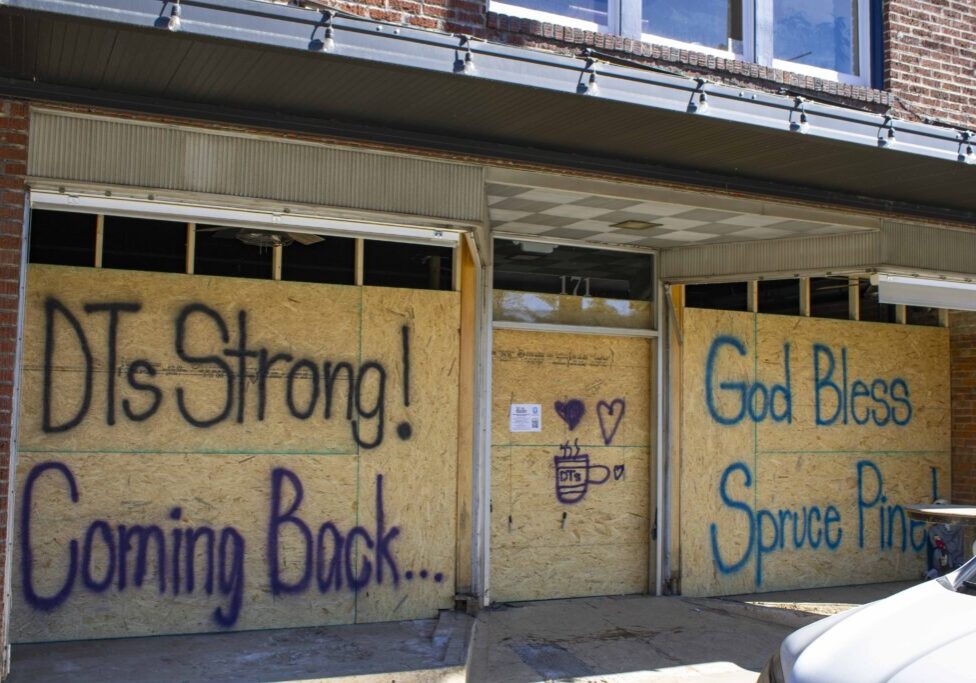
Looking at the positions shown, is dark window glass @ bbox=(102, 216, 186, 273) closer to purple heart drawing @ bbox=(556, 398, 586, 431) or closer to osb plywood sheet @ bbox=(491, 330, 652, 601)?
osb plywood sheet @ bbox=(491, 330, 652, 601)

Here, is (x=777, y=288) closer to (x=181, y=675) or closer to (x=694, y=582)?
(x=694, y=582)

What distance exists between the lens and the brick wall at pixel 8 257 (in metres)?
5.33

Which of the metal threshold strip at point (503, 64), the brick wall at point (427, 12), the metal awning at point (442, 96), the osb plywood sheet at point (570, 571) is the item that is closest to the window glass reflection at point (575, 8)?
the brick wall at point (427, 12)

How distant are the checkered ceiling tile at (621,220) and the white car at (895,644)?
3697mm

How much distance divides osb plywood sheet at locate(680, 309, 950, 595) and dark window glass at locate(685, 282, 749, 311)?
11 cm

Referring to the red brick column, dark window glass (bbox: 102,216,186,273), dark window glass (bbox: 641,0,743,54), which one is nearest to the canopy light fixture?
the red brick column

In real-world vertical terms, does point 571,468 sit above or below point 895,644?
above

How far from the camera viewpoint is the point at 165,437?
6.96 meters

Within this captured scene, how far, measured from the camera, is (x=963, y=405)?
10.4 meters

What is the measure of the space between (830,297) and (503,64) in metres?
5.86

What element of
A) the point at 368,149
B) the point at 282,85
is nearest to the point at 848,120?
the point at 368,149

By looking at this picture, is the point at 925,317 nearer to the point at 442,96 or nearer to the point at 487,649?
the point at 487,649

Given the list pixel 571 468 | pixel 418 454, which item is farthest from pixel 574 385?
pixel 418 454

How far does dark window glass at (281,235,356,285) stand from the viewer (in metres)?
7.48
